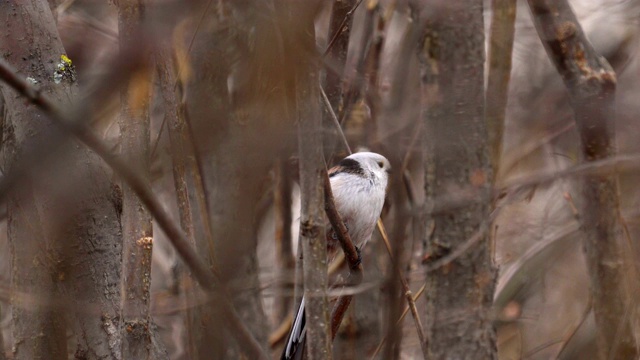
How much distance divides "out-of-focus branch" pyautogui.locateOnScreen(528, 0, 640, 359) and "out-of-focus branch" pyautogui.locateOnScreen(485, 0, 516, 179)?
0.28 metres

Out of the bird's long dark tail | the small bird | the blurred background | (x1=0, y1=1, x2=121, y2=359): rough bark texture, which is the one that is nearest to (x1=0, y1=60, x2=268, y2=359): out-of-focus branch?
the blurred background

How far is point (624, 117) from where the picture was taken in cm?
404

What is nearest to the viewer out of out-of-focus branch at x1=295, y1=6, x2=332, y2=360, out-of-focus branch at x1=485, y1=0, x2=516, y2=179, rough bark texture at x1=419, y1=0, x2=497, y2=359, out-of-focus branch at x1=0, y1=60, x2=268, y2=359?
out-of-focus branch at x1=0, y1=60, x2=268, y2=359

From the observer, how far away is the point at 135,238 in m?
2.78

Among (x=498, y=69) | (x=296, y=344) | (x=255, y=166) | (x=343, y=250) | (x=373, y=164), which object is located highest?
(x=498, y=69)

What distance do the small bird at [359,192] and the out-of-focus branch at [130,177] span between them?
2.18 metres

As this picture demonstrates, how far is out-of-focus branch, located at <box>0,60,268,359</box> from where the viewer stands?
153cm

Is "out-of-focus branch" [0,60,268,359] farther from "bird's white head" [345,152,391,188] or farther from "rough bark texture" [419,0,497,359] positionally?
"bird's white head" [345,152,391,188]

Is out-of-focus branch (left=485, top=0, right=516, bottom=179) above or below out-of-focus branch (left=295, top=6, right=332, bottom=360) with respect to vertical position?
above

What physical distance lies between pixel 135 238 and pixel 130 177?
38.4 inches

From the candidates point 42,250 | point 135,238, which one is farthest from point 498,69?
point 42,250

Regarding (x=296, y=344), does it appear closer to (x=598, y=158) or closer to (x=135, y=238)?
(x=135, y=238)

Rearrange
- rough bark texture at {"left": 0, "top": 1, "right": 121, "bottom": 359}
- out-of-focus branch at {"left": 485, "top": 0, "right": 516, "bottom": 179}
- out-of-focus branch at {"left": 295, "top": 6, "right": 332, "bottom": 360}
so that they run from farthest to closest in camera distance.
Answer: out-of-focus branch at {"left": 485, "top": 0, "right": 516, "bottom": 179} < rough bark texture at {"left": 0, "top": 1, "right": 121, "bottom": 359} < out-of-focus branch at {"left": 295, "top": 6, "right": 332, "bottom": 360}

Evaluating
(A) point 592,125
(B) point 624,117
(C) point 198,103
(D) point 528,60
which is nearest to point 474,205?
(A) point 592,125
